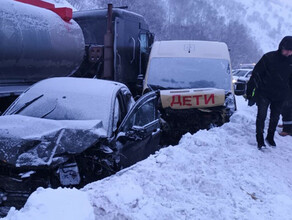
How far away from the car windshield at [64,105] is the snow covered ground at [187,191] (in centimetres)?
102

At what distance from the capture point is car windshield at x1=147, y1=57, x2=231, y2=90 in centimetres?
689

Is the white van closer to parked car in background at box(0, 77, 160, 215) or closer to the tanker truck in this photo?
the tanker truck

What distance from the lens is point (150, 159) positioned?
3.99 meters

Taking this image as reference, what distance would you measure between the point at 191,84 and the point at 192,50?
1037 millimetres

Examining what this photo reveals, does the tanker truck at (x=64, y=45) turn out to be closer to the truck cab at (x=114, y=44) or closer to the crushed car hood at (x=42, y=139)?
the truck cab at (x=114, y=44)

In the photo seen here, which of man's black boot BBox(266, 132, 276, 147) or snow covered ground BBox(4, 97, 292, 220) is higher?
snow covered ground BBox(4, 97, 292, 220)

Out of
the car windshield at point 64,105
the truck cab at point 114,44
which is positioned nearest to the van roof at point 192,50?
the truck cab at point 114,44

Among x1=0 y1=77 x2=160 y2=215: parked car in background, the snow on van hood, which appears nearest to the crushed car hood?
x1=0 y1=77 x2=160 y2=215: parked car in background

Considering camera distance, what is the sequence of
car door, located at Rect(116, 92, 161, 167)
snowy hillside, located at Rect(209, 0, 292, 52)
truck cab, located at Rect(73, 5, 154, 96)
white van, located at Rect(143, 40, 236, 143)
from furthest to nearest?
snowy hillside, located at Rect(209, 0, 292, 52) < truck cab, located at Rect(73, 5, 154, 96) < white van, located at Rect(143, 40, 236, 143) < car door, located at Rect(116, 92, 161, 167)

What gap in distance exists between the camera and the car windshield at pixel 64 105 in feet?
14.0

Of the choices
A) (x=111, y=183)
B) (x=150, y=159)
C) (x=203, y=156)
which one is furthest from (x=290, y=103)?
(x=111, y=183)

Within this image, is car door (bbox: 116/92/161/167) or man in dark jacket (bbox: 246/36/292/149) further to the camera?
man in dark jacket (bbox: 246/36/292/149)

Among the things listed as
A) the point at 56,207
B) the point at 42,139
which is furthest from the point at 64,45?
the point at 56,207

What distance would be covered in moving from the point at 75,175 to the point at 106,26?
6552 millimetres
